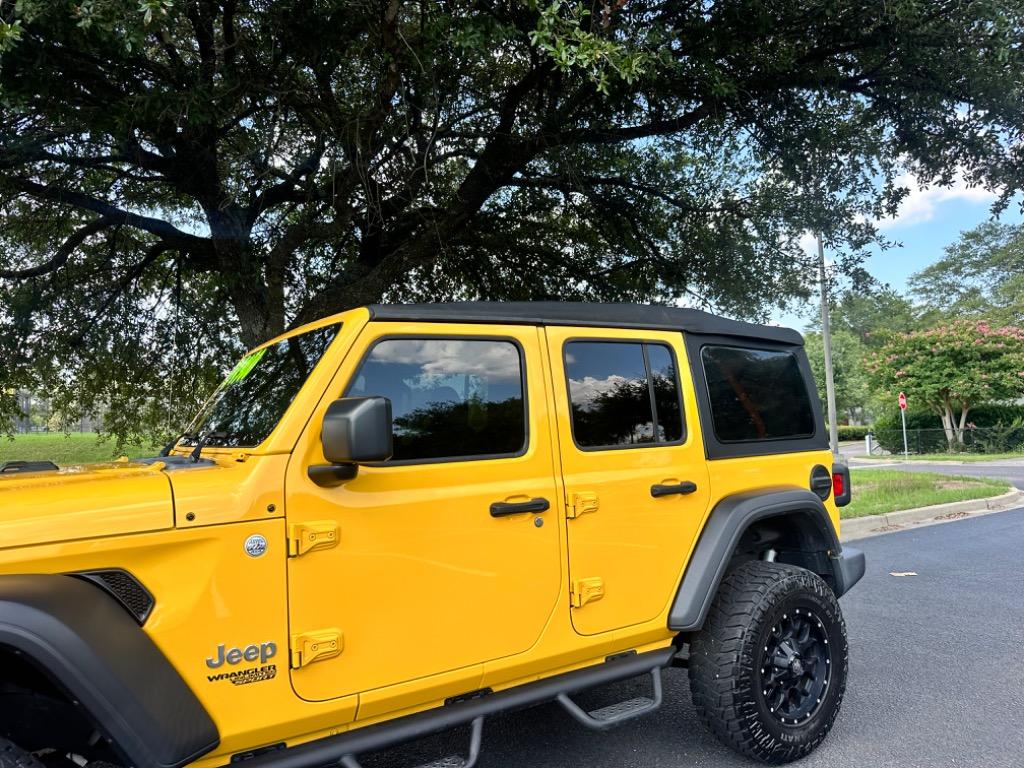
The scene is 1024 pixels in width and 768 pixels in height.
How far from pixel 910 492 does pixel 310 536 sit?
12315 mm

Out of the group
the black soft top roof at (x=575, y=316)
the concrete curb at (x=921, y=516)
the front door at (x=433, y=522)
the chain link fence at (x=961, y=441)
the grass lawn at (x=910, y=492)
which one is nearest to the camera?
the front door at (x=433, y=522)

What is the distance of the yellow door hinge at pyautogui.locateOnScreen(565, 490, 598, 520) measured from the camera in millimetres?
2801

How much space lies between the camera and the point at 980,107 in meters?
7.62

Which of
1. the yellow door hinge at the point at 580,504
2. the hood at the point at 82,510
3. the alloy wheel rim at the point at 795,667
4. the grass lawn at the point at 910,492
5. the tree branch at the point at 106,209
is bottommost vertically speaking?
the grass lawn at the point at 910,492

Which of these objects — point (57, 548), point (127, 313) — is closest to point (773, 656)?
point (57, 548)

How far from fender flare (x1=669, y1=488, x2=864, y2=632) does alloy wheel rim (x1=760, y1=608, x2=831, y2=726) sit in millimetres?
403

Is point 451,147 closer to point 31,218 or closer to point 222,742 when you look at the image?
point 31,218

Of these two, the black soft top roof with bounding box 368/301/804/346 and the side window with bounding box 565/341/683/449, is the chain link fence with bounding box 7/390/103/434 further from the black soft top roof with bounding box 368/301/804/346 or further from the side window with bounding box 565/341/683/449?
the side window with bounding box 565/341/683/449

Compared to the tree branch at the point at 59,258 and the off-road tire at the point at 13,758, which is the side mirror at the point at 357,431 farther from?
the tree branch at the point at 59,258

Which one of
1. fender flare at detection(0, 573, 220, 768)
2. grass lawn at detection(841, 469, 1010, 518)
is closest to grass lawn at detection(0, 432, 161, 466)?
fender flare at detection(0, 573, 220, 768)

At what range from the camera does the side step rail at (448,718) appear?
216 centimetres

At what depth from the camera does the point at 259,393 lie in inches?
109

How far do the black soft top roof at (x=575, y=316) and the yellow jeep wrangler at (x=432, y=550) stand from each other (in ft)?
0.05

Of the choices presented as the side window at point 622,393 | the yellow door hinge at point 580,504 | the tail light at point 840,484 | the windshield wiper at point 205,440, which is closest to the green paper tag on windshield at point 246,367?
the windshield wiper at point 205,440
